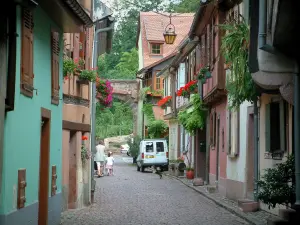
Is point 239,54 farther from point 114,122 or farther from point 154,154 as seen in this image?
point 114,122

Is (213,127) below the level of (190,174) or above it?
above

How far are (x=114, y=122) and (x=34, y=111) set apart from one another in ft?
201

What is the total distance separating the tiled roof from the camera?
58250mm

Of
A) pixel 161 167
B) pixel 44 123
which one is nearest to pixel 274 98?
pixel 44 123

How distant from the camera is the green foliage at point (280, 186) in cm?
1248

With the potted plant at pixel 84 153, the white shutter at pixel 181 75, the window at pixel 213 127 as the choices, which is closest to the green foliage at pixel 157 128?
the white shutter at pixel 181 75

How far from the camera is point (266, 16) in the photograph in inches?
448

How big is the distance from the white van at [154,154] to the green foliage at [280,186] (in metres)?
27.7

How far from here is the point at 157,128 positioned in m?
49.2

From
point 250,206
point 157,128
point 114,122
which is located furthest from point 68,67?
point 114,122

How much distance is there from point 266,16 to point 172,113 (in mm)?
31336

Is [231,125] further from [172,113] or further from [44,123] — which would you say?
[172,113]

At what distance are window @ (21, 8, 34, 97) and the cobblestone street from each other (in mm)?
4758

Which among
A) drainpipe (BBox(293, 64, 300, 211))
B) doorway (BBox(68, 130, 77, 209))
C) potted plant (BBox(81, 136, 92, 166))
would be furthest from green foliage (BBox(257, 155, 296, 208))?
potted plant (BBox(81, 136, 92, 166))
